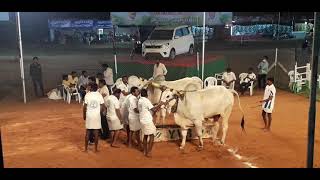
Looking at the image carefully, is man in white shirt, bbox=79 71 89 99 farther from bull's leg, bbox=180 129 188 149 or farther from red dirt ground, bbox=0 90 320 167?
bull's leg, bbox=180 129 188 149

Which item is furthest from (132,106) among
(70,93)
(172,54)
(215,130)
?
(172,54)

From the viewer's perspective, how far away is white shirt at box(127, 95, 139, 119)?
357 inches

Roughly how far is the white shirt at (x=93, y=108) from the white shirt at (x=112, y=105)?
0.37m

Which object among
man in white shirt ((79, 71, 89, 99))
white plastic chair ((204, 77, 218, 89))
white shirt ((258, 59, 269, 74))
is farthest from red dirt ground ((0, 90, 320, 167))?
white shirt ((258, 59, 269, 74))

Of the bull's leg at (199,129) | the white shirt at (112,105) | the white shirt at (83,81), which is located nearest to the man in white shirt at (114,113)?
the white shirt at (112,105)

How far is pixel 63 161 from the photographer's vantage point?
29.3ft

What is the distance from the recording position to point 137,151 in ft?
31.0

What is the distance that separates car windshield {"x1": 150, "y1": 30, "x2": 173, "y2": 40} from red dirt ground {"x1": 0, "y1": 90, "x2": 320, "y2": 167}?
834 centimetres

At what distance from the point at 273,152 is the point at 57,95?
8776 millimetres

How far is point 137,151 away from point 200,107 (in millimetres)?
1698

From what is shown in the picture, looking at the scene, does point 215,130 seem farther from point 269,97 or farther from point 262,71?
point 262,71

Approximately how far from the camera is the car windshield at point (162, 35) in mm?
20763
